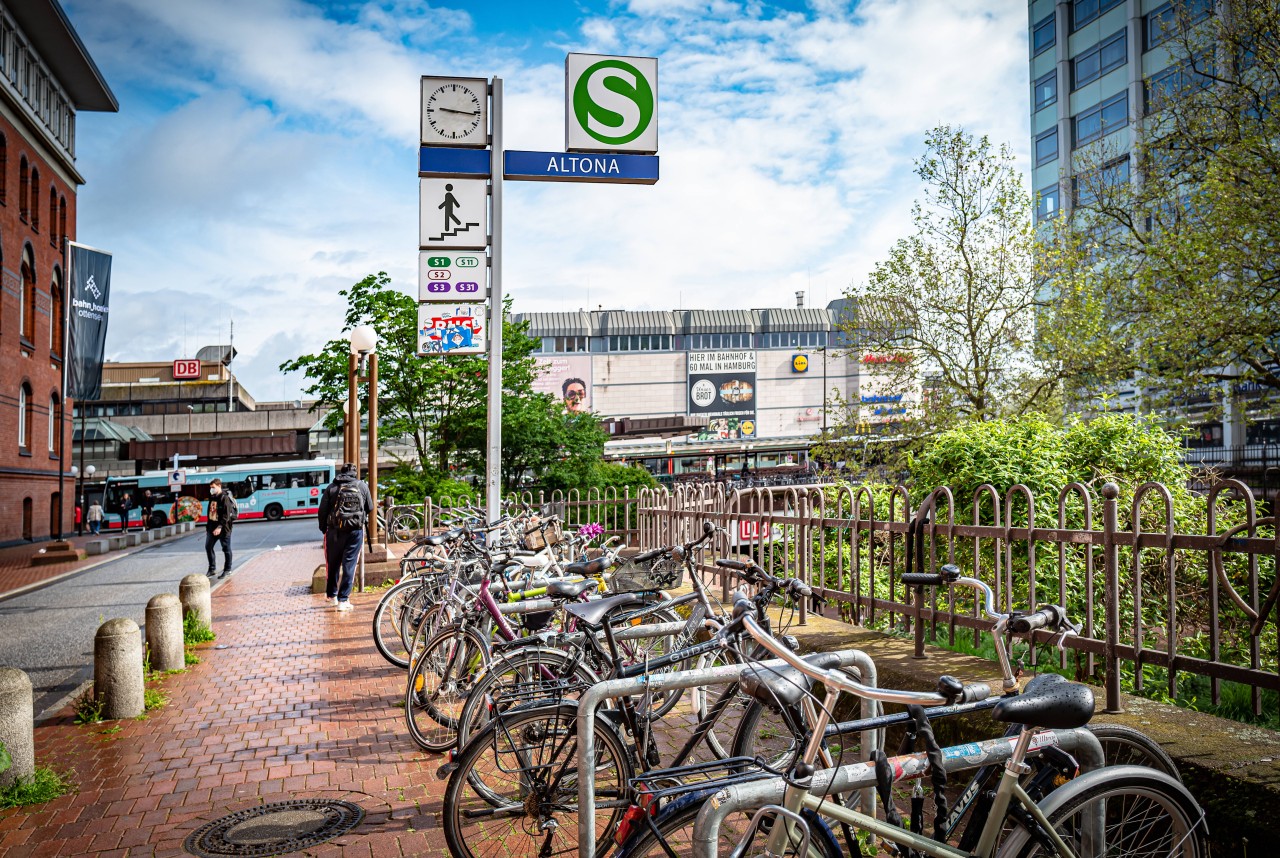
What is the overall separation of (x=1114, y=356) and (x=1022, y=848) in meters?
15.0

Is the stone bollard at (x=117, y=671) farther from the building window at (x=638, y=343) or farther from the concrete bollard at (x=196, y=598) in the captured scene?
the building window at (x=638, y=343)

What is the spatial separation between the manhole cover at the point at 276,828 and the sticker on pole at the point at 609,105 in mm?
7664

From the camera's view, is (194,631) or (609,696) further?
(194,631)

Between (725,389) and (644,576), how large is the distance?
8322 cm

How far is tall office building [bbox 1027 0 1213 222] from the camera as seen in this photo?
39.3m

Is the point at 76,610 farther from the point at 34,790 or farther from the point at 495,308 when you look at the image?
the point at 34,790

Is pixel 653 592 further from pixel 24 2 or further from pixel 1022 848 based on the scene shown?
pixel 24 2

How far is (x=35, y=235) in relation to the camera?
2938 centimetres

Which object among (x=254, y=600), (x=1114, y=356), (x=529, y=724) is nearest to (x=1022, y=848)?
(x=529, y=724)

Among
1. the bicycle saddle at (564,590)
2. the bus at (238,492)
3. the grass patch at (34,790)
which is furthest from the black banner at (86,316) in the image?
the bicycle saddle at (564,590)

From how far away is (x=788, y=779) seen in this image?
93.7 inches

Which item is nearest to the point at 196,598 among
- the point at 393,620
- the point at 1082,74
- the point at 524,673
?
the point at 393,620

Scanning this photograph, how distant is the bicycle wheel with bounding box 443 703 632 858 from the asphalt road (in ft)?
16.7

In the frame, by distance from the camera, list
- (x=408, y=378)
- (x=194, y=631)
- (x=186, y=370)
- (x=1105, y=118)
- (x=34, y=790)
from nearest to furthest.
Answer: (x=34, y=790) → (x=194, y=631) → (x=408, y=378) → (x=1105, y=118) → (x=186, y=370)
